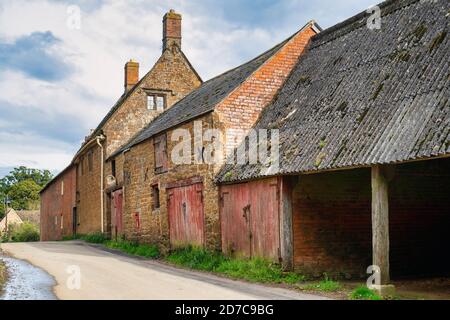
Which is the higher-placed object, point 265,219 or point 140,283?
point 265,219

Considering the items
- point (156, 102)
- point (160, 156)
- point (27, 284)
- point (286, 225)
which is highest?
point (156, 102)

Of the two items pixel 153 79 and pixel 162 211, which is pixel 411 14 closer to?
pixel 162 211

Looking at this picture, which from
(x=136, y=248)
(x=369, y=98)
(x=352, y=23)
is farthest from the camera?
(x=136, y=248)

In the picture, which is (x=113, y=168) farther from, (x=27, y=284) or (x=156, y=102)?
(x=27, y=284)

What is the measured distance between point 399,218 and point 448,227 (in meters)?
1.77

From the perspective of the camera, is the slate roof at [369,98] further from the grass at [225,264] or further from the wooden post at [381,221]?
the grass at [225,264]

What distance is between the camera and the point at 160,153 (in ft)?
69.6

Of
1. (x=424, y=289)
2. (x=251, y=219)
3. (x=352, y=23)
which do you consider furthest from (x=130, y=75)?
(x=424, y=289)

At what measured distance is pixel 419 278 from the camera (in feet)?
46.9

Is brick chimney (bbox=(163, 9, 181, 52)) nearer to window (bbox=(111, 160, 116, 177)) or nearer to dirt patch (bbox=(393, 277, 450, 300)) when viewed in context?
window (bbox=(111, 160, 116, 177))

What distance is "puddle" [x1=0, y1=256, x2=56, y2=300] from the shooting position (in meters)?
10.0

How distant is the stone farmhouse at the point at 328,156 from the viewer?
11477mm

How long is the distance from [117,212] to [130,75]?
417 inches
